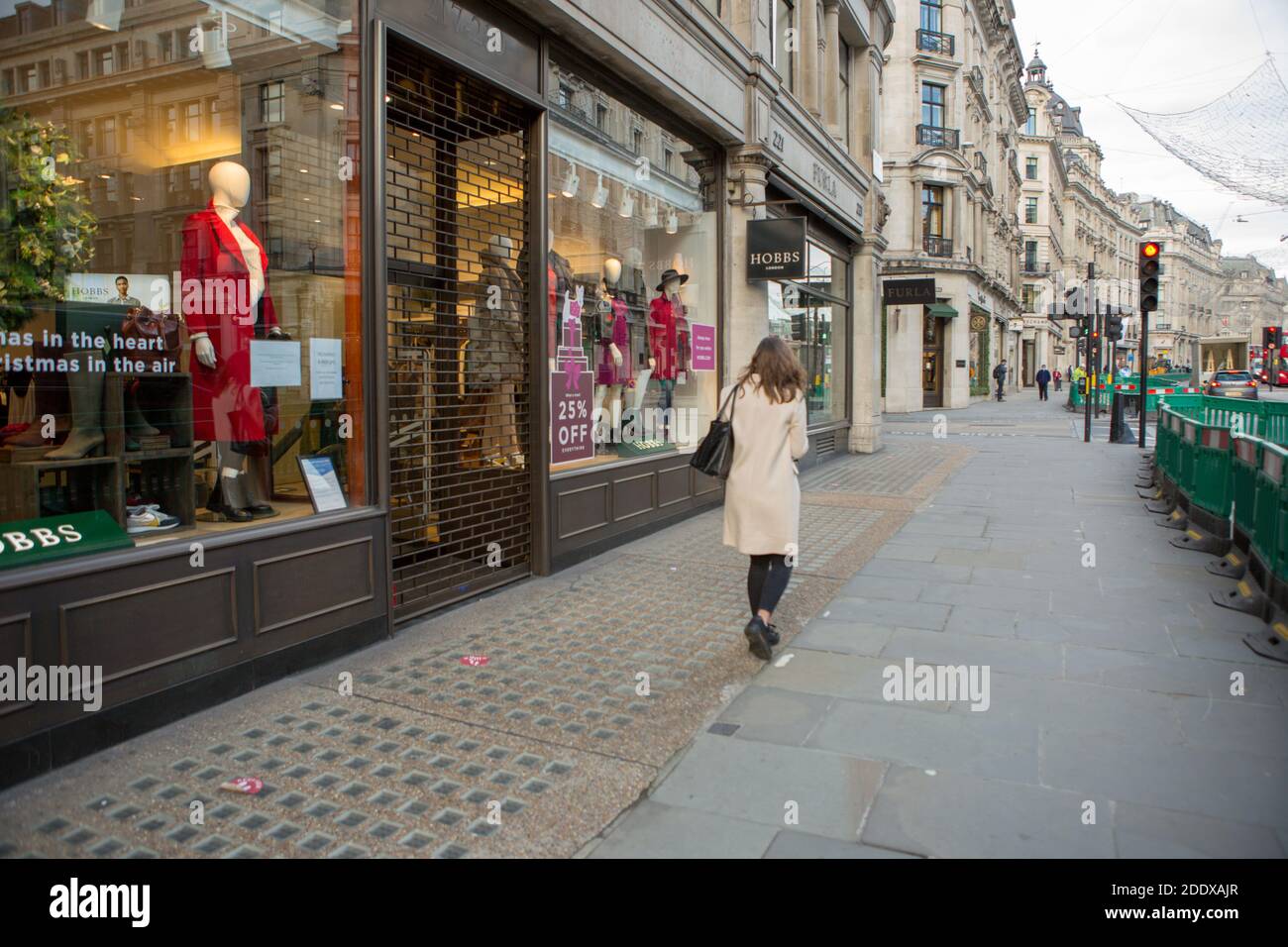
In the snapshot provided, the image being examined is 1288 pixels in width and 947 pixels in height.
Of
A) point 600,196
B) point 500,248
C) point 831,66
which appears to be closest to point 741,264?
point 600,196

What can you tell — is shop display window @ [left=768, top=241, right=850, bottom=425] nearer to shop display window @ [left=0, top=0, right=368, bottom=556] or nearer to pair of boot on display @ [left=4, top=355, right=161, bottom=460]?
shop display window @ [left=0, top=0, right=368, bottom=556]

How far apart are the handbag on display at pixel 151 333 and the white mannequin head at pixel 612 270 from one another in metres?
4.84

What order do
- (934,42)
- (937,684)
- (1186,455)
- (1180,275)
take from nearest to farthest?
(937,684), (1186,455), (934,42), (1180,275)

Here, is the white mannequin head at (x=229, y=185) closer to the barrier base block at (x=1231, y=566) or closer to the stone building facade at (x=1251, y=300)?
the barrier base block at (x=1231, y=566)

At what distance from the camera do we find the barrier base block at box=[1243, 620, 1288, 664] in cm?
532

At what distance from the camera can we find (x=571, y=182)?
8.43m

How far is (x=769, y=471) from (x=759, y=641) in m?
1.01

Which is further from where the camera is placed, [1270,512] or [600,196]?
[600,196]

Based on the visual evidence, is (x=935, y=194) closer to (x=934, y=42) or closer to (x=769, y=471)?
(x=934, y=42)

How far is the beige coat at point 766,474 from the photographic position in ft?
18.0

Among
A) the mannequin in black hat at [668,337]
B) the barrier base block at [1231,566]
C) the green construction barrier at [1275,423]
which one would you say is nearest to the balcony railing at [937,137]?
the green construction barrier at [1275,423]
